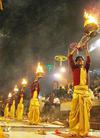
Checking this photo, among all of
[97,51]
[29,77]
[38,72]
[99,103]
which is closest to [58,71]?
[29,77]

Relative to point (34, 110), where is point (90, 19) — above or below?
above

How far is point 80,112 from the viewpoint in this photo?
7379mm

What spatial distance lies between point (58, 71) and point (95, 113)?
54.7ft

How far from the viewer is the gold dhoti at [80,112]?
7.32 m

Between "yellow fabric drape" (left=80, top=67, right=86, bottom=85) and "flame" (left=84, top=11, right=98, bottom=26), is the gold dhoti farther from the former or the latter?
"flame" (left=84, top=11, right=98, bottom=26)

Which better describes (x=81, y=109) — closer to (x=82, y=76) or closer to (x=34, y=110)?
(x=82, y=76)

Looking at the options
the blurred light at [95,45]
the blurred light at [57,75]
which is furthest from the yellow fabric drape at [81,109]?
the blurred light at [57,75]

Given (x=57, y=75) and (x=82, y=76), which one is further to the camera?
(x=57, y=75)

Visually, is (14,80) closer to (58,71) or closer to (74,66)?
(58,71)

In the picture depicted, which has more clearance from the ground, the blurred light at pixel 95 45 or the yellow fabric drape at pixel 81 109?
the blurred light at pixel 95 45

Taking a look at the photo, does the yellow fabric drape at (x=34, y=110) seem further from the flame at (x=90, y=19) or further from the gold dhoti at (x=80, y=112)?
the flame at (x=90, y=19)

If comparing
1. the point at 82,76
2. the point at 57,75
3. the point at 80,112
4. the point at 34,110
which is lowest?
the point at 80,112

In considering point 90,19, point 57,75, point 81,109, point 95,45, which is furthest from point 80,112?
point 57,75

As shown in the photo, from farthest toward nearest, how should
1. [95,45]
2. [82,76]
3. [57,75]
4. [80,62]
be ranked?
[57,75]
[95,45]
[80,62]
[82,76]
